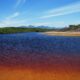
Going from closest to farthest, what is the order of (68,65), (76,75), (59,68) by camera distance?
1. (76,75)
2. (59,68)
3. (68,65)

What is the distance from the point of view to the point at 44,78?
406 inches

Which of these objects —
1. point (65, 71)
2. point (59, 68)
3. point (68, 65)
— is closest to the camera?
point (65, 71)

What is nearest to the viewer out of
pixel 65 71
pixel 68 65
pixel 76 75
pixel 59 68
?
pixel 76 75

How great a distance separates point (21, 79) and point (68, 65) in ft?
15.1

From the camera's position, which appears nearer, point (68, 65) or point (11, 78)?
point (11, 78)

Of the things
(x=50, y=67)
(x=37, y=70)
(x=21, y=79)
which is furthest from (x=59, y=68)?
(x=21, y=79)

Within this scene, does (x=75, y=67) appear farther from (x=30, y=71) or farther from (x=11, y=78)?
(x=11, y=78)

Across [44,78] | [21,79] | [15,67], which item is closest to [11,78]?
[21,79]

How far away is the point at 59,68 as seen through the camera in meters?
12.6

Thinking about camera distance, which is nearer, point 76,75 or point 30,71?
point 76,75

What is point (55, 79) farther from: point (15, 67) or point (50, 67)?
point (15, 67)

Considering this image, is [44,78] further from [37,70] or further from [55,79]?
[37,70]

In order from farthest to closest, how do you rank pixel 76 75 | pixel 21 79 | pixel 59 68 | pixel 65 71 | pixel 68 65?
pixel 68 65 → pixel 59 68 → pixel 65 71 → pixel 76 75 → pixel 21 79

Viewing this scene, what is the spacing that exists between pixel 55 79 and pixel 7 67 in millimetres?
4358
